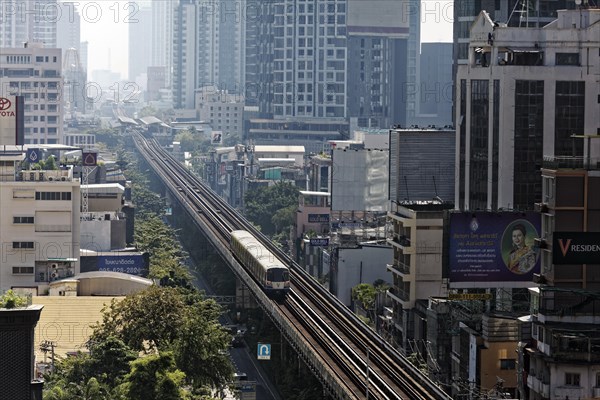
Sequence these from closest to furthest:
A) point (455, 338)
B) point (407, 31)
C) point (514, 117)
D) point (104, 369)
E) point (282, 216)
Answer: point (104, 369)
point (455, 338)
point (514, 117)
point (282, 216)
point (407, 31)

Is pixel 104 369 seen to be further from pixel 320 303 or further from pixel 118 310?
pixel 320 303

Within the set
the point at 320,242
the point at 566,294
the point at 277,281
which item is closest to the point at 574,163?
the point at 566,294

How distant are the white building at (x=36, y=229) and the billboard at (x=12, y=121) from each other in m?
27.0

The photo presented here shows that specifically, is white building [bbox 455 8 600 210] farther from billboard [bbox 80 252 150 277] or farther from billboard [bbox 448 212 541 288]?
billboard [bbox 80 252 150 277]

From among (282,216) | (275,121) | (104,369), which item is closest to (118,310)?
(104,369)

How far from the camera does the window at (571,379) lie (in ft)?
122

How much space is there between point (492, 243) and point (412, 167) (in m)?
22.8

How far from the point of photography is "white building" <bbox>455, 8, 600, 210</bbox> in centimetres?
5853

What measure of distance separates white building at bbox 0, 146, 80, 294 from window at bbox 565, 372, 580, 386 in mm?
35152

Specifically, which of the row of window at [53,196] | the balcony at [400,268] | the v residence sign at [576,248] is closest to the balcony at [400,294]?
the balcony at [400,268]

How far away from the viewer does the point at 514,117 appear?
58969mm

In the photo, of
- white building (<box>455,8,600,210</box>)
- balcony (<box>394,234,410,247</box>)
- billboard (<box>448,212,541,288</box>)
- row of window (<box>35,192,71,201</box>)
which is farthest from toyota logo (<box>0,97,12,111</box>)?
billboard (<box>448,212,541,288</box>)

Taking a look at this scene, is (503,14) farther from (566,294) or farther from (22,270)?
(566,294)

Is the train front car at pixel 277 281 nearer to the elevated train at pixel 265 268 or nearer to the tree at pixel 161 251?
the elevated train at pixel 265 268
